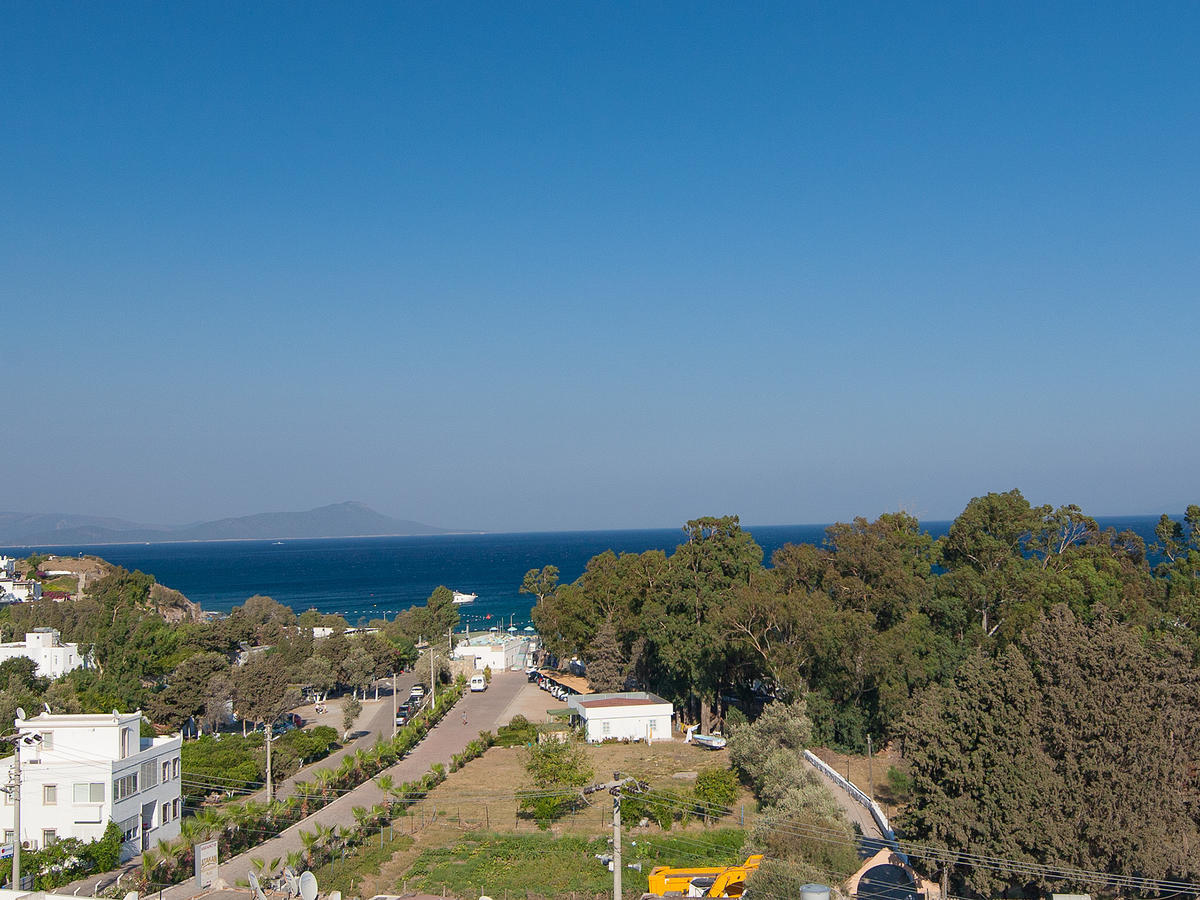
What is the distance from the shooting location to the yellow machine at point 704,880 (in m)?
20.4

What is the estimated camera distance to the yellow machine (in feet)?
67.1

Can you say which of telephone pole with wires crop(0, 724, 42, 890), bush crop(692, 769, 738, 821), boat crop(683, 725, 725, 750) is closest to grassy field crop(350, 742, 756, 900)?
bush crop(692, 769, 738, 821)

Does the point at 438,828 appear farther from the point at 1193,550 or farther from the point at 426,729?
the point at 1193,550

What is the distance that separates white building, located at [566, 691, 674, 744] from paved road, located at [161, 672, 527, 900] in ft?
17.5

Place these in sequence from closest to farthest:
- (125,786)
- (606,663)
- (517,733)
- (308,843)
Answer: (308,843), (125,786), (517,733), (606,663)

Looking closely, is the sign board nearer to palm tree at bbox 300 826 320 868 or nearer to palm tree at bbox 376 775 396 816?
palm tree at bbox 300 826 320 868

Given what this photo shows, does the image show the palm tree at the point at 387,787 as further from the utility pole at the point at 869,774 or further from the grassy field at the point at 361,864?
the utility pole at the point at 869,774

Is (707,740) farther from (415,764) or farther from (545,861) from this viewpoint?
(545,861)

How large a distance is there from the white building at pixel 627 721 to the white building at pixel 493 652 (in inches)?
891

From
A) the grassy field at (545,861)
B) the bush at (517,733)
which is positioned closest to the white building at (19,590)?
the bush at (517,733)

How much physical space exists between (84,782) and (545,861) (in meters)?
12.0

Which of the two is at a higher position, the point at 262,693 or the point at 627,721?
the point at 262,693

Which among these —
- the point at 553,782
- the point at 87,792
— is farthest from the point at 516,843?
the point at 87,792

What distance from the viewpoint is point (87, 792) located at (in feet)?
77.1
